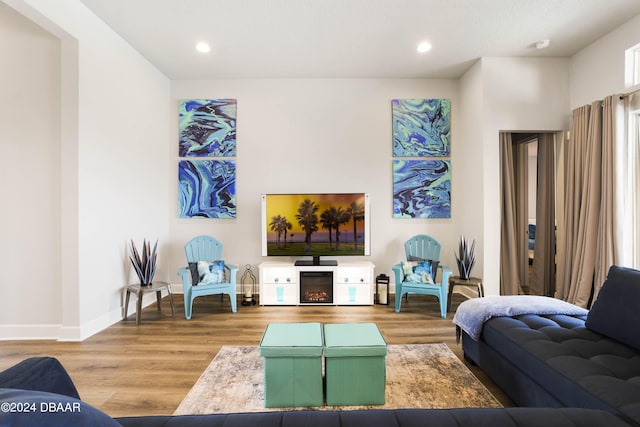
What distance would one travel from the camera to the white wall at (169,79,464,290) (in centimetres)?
466

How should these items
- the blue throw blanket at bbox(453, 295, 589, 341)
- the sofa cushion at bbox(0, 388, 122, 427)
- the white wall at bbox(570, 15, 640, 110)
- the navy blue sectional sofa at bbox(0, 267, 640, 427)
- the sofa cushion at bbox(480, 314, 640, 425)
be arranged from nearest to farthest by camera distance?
1. the sofa cushion at bbox(0, 388, 122, 427)
2. the navy blue sectional sofa at bbox(0, 267, 640, 427)
3. the sofa cushion at bbox(480, 314, 640, 425)
4. the blue throw blanket at bbox(453, 295, 589, 341)
5. the white wall at bbox(570, 15, 640, 110)

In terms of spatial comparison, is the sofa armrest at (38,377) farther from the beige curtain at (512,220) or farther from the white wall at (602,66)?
the white wall at (602,66)

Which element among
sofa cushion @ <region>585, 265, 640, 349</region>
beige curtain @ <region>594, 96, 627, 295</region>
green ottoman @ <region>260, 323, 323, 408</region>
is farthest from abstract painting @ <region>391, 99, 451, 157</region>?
green ottoman @ <region>260, 323, 323, 408</region>

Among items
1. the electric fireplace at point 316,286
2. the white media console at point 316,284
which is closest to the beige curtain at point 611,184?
the white media console at point 316,284

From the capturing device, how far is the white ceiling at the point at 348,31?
3.03 metres

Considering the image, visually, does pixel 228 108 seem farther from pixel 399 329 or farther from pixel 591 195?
pixel 591 195

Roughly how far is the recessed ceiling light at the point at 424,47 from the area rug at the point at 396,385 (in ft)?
10.5

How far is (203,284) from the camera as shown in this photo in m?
3.75

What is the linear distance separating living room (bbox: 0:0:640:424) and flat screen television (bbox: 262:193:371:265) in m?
0.35

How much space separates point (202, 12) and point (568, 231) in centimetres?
Answer: 466

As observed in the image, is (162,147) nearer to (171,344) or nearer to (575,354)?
(171,344)

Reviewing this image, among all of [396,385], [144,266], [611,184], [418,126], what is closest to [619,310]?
[396,385]

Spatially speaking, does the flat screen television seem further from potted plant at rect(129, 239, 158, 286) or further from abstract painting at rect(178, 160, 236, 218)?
potted plant at rect(129, 239, 158, 286)

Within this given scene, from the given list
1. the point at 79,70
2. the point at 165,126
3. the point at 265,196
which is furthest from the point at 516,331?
the point at 165,126
